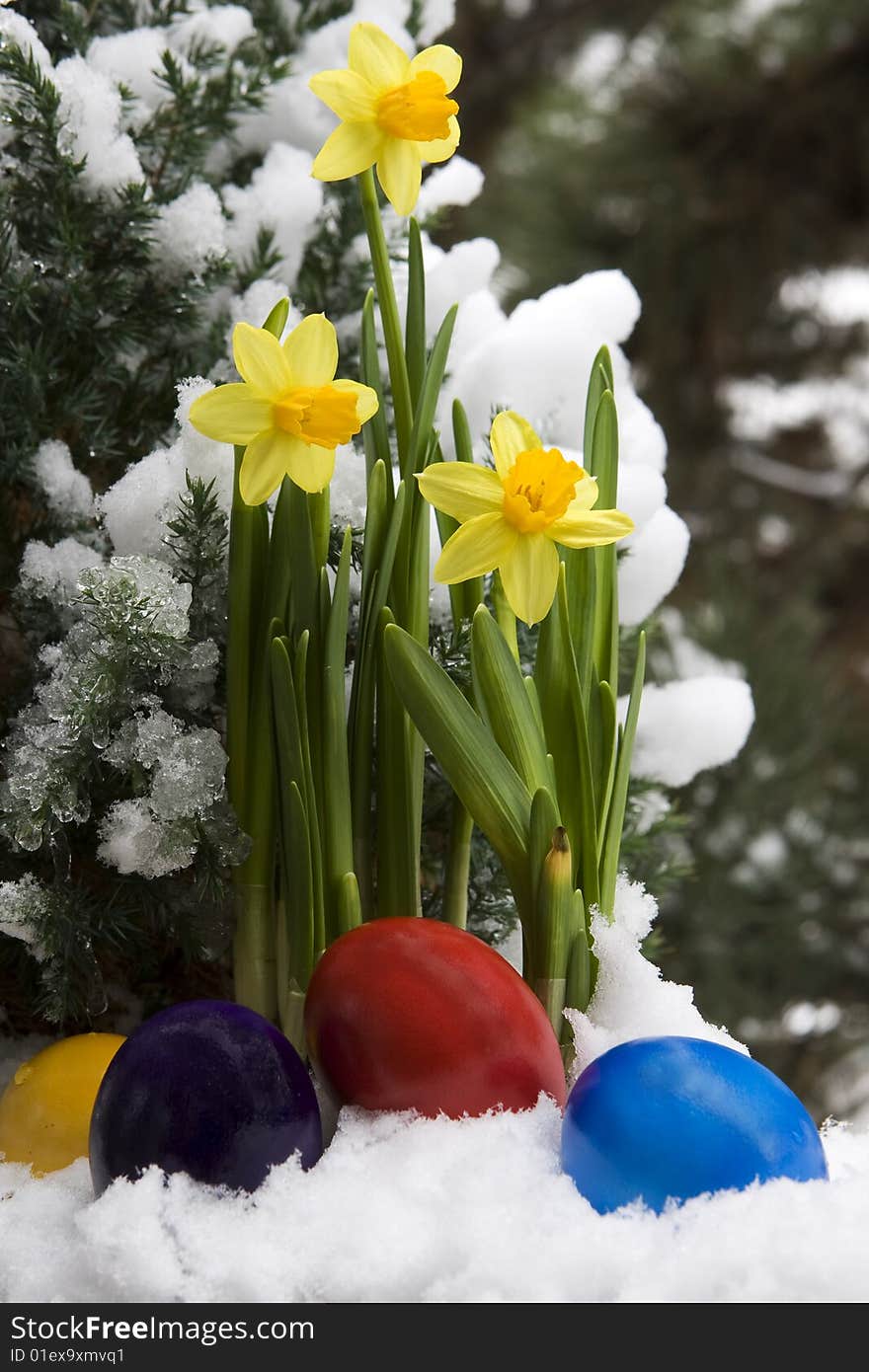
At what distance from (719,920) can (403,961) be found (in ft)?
2.06

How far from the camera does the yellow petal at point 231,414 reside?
0.38m

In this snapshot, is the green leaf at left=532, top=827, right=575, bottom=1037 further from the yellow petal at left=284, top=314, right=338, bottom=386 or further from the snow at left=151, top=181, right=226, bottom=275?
the snow at left=151, top=181, right=226, bottom=275

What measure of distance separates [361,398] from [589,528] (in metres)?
0.09

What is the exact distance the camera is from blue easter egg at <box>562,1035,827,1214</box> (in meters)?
0.32

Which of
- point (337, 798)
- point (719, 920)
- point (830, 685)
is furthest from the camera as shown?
point (830, 685)

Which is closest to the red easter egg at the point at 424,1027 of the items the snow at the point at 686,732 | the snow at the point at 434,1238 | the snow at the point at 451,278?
the snow at the point at 434,1238

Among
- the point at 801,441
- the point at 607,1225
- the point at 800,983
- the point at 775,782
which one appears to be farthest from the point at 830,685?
the point at 801,441

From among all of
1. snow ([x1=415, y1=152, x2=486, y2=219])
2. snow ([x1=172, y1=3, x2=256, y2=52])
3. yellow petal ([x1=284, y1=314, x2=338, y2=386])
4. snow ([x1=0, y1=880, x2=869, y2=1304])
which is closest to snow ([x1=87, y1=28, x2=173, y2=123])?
snow ([x1=172, y1=3, x2=256, y2=52])

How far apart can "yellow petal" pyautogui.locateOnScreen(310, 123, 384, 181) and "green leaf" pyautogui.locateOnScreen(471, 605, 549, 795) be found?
167 millimetres

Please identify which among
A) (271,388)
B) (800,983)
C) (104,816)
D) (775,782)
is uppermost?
(271,388)

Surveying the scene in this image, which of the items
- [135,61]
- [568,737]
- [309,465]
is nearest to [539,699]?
[568,737]

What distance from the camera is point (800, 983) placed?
1030 mm

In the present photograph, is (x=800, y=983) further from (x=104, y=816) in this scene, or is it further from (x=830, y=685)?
(x=104, y=816)
